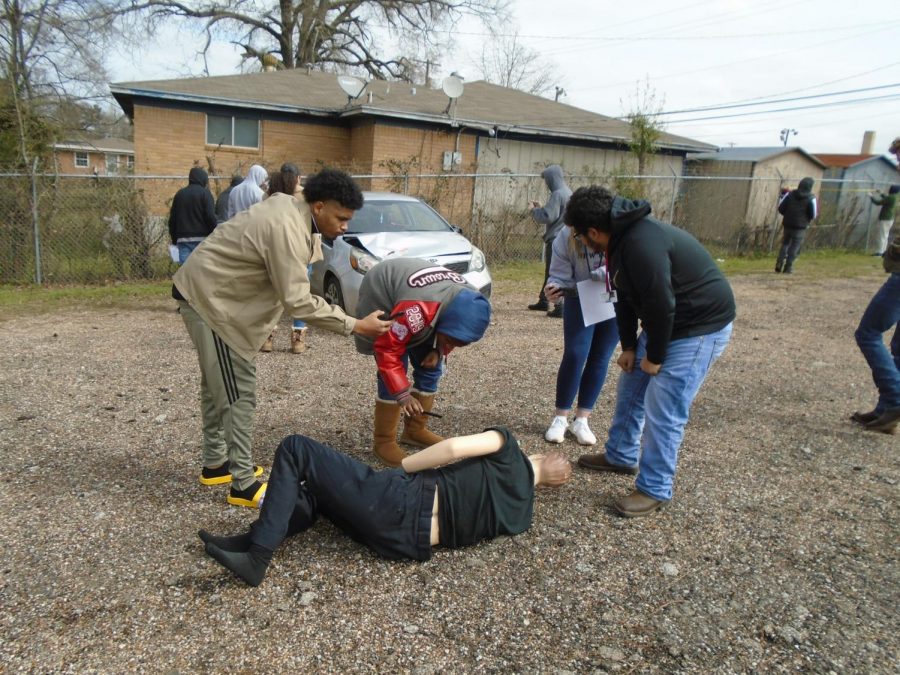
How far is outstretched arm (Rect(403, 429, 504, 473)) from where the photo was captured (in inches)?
115

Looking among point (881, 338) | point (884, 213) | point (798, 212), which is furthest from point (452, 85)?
point (881, 338)

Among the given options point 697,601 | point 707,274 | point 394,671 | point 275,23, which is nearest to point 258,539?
point 394,671

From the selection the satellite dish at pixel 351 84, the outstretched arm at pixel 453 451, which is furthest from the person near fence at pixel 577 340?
the satellite dish at pixel 351 84

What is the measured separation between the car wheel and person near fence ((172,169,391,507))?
473 centimetres

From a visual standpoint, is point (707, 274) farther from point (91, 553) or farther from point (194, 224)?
point (194, 224)

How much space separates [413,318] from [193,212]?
18.7ft

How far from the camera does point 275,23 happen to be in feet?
91.8

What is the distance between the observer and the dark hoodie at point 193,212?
7.95 metres

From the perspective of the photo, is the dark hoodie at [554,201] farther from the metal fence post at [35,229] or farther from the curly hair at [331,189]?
the metal fence post at [35,229]

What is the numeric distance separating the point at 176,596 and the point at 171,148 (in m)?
15.9

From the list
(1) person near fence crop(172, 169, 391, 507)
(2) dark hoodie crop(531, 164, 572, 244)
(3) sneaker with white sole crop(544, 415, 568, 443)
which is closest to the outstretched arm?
(1) person near fence crop(172, 169, 391, 507)

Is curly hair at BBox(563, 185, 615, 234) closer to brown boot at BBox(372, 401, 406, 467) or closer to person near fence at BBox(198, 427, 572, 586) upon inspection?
person near fence at BBox(198, 427, 572, 586)

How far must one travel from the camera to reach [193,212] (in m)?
7.97

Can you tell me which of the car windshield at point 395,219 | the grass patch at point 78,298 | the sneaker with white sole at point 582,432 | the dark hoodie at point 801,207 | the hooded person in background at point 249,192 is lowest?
the grass patch at point 78,298
